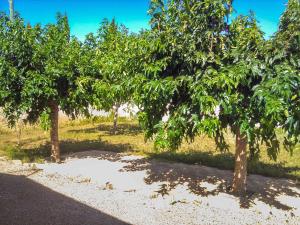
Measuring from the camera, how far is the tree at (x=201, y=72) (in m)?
7.11

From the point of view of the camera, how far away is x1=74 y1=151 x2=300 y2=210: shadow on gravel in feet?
32.4

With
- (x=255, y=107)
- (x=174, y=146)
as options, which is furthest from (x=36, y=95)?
(x=255, y=107)

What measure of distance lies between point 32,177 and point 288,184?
791 centimetres

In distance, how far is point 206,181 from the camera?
11.0 meters

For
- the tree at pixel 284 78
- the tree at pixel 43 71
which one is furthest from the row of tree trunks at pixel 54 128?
the tree at pixel 284 78

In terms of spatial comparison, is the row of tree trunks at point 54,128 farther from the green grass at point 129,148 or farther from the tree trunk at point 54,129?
the green grass at point 129,148

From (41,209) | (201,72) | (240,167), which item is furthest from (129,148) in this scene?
(201,72)

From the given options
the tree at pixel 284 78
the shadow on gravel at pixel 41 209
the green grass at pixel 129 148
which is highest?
the tree at pixel 284 78

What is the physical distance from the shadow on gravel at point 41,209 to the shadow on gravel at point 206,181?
2.39m

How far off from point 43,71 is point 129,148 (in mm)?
6414

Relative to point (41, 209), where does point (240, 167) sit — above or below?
above

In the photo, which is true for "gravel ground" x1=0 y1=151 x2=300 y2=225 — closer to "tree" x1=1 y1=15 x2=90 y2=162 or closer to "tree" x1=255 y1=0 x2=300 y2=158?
"tree" x1=1 y1=15 x2=90 y2=162

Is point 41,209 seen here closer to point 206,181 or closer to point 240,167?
point 206,181

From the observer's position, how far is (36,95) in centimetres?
1175
